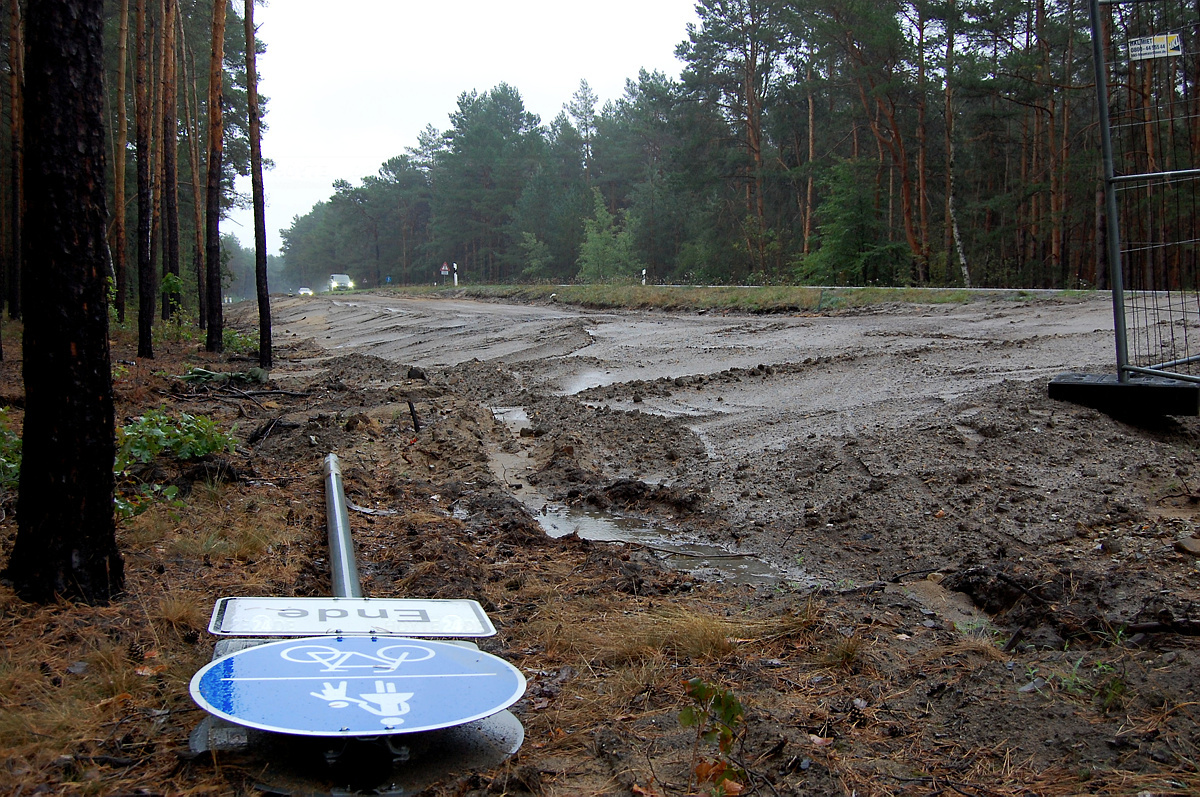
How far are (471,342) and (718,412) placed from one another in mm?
9496

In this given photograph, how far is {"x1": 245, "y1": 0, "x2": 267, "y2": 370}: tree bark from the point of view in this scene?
15070 mm

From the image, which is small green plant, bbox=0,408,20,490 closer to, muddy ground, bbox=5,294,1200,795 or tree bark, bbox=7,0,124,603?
muddy ground, bbox=5,294,1200,795

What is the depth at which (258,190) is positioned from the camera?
15820 millimetres

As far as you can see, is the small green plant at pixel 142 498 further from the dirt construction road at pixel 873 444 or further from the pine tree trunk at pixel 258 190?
the pine tree trunk at pixel 258 190

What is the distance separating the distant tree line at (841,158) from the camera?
86.9ft

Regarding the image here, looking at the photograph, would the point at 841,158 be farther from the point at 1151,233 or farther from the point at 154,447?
the point at 154,447

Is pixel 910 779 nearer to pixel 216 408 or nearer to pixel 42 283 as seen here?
pixel 42 283

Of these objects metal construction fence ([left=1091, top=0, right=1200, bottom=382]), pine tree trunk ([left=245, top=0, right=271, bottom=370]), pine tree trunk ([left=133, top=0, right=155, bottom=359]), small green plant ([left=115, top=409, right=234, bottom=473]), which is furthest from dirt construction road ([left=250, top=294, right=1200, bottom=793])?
pine tree trunk ([left=133, top=0, right=155, bottom=359])

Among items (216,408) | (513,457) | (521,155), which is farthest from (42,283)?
(521,155)

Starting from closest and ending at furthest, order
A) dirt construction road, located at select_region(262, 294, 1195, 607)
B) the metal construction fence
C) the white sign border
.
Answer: the white sign border, dirt construction road, located at select_region(262, 294, 1195, 607), the metal construction fence

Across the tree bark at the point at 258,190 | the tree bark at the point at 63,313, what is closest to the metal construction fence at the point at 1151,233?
the tree bark at the point at 63,313

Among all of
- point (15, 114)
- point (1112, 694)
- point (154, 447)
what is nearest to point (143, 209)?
point (15, 114)

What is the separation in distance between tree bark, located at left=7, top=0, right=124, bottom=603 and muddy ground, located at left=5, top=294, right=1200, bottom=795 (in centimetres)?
31

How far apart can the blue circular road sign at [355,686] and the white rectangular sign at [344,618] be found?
7 cm
